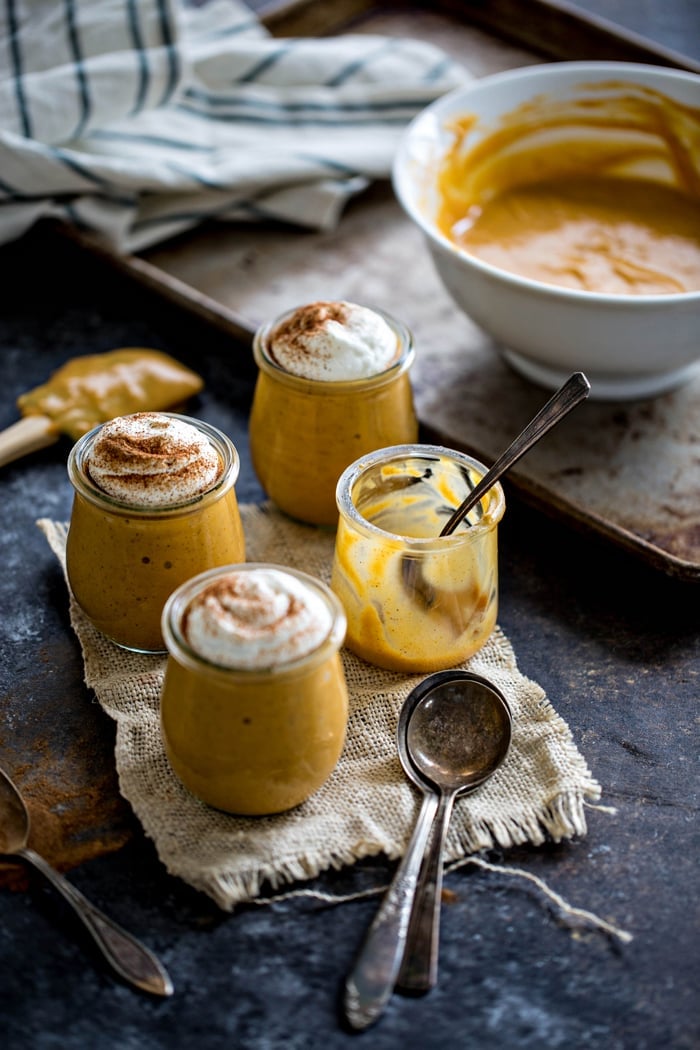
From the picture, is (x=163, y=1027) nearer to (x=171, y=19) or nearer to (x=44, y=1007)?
(x=44, y=1007)

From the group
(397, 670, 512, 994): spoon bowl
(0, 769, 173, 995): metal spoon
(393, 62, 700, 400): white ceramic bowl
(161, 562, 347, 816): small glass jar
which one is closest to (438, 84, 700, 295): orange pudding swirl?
(393, 62, 700, 400): white ceramic bowl

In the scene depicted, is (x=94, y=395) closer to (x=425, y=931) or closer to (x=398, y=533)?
(x=398, y=533)

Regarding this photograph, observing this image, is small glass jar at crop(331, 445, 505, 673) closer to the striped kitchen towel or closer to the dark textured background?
the dark textured background

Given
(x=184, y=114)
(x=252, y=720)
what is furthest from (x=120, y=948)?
(x=184, y=114)

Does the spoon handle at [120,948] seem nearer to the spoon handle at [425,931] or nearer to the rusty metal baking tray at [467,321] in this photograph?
the spoon handle at [425,931]

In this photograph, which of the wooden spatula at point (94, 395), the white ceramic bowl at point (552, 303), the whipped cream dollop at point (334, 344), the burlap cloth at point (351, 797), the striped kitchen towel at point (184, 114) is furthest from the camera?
the striped kitchen towel at point (184, 114)

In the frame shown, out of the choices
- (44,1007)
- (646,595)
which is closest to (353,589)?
(646,595)

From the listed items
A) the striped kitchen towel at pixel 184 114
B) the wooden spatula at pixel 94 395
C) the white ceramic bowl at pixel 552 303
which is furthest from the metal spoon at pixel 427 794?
the striped kitchen towel at pixel 184 114
